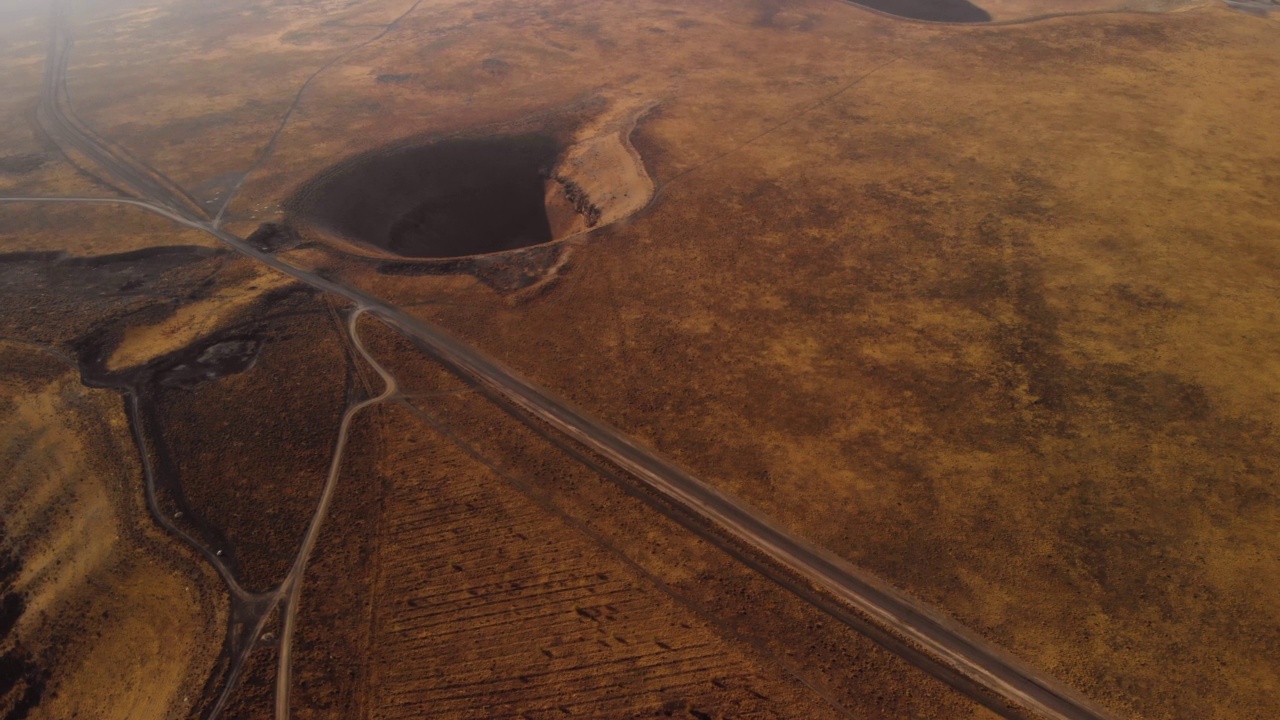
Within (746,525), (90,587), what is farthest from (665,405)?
(90,587)

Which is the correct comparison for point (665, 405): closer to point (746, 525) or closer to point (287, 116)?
point (746, 525)

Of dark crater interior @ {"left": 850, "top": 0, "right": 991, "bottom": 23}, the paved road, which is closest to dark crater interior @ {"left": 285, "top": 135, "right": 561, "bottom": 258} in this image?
the paved road

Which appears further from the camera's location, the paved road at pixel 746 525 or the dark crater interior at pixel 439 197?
the dark crater interior at pixel 439 197

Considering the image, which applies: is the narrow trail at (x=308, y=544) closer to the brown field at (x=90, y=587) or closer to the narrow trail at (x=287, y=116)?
the brown field at (x=90, y=587)

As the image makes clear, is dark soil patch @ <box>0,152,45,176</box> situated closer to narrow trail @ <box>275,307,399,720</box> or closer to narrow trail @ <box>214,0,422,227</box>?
narrow trail @ <box>214,0,422,227</box>

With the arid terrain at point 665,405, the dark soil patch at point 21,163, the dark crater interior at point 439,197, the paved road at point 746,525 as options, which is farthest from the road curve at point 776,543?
the dark soil patch at point 21,163

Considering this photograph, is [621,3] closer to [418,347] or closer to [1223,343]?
[418,347]

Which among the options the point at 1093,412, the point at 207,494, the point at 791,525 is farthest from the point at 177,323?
the point at 1093,412
